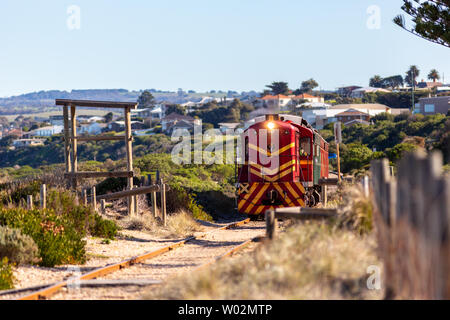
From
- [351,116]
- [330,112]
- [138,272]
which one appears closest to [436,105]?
[351,116]

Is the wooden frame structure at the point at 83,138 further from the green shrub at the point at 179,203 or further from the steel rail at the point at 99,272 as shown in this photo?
the steel rail at the point at 99,272

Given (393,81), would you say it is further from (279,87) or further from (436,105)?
(436,105)

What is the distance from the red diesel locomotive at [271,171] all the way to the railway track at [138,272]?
261cm

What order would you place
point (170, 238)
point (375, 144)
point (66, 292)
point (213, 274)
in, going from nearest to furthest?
point (213, 274) < point (66, 292) < point (170, 238) < point (375, 144)

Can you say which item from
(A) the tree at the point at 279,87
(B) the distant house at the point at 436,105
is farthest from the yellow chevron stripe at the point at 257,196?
(A) the tree at the point at 279,87

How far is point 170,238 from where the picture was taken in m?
16.4

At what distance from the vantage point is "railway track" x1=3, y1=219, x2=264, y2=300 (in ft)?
26.9

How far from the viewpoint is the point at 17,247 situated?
35.2ft

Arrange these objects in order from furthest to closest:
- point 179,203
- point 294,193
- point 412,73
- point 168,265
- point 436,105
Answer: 1. point 412,73
2. point 436,105
3. point 179,203
4. point 294,193
5. point 168,265

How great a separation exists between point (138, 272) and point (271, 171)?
330 inches

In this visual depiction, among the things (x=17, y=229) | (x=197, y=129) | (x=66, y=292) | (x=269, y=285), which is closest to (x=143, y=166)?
(x=17, y=229)

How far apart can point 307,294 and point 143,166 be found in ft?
101

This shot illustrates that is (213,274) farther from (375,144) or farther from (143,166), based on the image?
(375,144)

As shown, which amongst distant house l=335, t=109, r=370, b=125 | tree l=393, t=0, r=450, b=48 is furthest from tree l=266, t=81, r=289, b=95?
tree l=393, t=0, r=450, b=48
